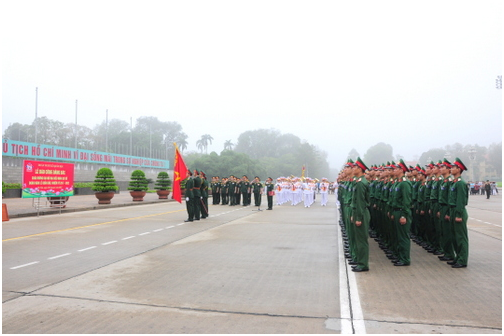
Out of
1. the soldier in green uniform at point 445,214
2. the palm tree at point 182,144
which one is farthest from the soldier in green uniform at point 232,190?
the palm tree at point 182,144

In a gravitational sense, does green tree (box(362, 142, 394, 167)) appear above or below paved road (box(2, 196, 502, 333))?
above

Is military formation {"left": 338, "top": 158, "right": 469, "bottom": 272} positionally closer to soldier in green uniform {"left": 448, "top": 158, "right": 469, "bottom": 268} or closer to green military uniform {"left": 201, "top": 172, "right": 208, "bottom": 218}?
soldier in green uniform {"left": 448, "top": 158, "right": 469, "bottom": 268}

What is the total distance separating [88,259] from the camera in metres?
7.62

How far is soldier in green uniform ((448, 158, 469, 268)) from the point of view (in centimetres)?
706

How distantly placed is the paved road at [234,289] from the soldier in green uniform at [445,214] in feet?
1.05

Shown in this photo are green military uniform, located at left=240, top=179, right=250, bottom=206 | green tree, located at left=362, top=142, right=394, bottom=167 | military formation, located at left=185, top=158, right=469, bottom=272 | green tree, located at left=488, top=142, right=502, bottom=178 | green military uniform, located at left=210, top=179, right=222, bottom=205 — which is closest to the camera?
military formation, located at left=185, top=158, right=469, bottom=272

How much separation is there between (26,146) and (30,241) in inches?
1282

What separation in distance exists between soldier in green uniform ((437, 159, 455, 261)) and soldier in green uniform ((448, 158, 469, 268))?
0.69 ft

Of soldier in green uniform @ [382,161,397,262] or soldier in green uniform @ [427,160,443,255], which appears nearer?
soldier in green uniform @ [382,161,397,262]

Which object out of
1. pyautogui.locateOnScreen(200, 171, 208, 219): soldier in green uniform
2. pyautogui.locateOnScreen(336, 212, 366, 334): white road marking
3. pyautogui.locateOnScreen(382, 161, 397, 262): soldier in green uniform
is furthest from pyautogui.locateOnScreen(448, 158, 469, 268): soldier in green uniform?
pyautogui.locateOnScreen(200, 171, 208, 219): soldier in green uniform

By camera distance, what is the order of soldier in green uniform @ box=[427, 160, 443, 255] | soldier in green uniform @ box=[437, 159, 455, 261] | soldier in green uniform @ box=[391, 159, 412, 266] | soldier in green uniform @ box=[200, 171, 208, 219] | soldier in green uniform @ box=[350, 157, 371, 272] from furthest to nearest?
soldier in green uniform @ box=[200, 171, 208, 219], soldier in green uniform @ box=[427, 160, 443, 255], soldier in green uniform @ box=[437, 159, 455, 261], soldier in green uniform @ box=[391, 159, 412, 266], soldier in green uniform @ box=[350, 157, 371, 272]

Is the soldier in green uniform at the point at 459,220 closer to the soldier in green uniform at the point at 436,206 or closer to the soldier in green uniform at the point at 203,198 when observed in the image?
the soldier in green uniform at the point at 436,206

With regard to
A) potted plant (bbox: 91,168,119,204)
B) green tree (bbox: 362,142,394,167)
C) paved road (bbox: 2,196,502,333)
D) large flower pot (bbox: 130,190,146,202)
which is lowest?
paved road (bbox: 2,196,502,333)

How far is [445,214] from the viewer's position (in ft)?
25.0
